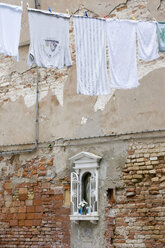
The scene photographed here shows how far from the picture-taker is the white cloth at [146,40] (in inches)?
304

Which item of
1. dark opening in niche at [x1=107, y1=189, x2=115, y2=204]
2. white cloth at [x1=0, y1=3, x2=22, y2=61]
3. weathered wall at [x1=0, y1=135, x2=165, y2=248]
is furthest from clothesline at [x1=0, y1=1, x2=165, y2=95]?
dark opening in niche at [x1=107, y1=189, x2=115, y2=204]

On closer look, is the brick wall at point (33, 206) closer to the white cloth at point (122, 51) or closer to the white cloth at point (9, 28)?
the white cloth at point (122, 51)

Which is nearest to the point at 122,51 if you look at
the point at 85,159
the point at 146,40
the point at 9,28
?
the point at 146,40

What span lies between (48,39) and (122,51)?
1.19 m

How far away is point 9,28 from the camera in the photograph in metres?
7.53

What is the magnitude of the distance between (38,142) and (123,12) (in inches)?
119

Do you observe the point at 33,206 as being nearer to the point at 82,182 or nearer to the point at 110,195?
the point at 82,182

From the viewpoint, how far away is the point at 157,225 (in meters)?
8.02

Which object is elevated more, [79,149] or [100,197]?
[79,149]

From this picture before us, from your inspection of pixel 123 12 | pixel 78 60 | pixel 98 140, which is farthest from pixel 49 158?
pixel 123 12

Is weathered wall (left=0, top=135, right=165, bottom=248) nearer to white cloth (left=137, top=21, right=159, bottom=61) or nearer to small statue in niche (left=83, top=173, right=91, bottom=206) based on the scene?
small statue in niche (left=83, top=173, right=91, bottom=206)

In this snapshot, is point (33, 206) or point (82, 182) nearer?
point (82, 182)

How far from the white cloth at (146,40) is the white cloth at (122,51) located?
115mm

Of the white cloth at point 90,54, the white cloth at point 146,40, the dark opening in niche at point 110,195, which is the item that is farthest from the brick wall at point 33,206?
Result: the white cloth at point 146,40
